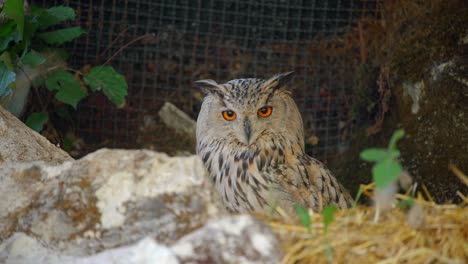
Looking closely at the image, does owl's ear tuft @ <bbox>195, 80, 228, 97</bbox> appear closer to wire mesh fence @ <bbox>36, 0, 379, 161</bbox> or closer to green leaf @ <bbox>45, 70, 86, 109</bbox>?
green leaf @ <bbox>45, 70, 86, 109</bbox>

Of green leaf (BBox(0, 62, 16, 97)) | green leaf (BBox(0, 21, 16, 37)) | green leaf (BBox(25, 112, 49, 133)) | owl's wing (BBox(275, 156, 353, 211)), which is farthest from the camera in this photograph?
green leaf (BBox(25, 112, 49, 133))

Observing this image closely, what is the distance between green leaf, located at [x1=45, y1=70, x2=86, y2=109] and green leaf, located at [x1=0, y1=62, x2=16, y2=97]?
358 millimetres

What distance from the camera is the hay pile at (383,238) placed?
5.52ft

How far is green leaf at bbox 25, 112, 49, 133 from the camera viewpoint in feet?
15.1

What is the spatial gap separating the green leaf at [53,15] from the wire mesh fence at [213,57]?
920mm

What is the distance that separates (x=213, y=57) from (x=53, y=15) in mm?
1650

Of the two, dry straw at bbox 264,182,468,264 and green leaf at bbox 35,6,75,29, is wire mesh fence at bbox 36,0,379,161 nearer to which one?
green leaf at bbox 35,6,75,29

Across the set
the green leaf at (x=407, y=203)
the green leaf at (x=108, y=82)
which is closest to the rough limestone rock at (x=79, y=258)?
the green leaf at (x=407, y=203)

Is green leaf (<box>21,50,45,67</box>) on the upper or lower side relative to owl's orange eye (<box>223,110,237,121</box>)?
upper

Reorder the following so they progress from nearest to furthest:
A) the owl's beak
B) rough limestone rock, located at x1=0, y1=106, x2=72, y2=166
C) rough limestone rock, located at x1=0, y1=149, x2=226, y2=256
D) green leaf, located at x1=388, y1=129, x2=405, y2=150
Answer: green leaf, located at x1=388, y1=129, x2=405, y2=150 → rough limestone rock, located at x1=0, y1=149, x2=226, y2=256 → rough limestone rock, located at x1=0, y1=106, x2=72, y2=166 → the owl's beak

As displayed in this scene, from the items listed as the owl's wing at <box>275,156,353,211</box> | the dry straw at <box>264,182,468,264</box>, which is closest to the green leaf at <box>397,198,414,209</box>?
the dry straw at <box>264,182,468,264</box>

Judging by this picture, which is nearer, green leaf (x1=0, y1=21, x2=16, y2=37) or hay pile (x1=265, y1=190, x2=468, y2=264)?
hay pile (x1=265, y1=190, x2=468, y2=264)

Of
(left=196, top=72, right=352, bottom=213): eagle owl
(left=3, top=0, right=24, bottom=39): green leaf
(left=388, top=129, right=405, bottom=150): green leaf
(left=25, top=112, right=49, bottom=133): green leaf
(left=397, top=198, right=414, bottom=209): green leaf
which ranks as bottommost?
(left=25, top=112, right=49, bottom=133): green leaf

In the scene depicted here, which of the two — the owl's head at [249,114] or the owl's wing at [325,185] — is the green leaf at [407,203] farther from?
the owl's head at [249,114]
